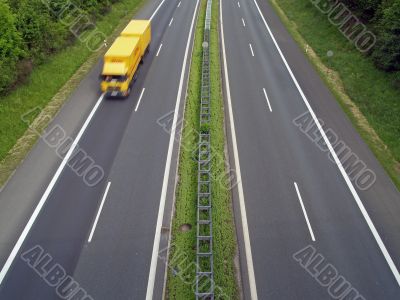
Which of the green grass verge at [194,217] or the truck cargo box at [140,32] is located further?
the truck cargo box at [140,32]

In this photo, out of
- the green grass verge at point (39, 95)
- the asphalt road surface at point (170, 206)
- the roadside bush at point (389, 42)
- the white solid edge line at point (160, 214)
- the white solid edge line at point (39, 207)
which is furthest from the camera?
the roadside bush at point (389, 42)

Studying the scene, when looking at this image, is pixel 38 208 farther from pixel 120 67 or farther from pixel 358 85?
pixel 358 85

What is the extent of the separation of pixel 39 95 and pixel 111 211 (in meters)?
13.7

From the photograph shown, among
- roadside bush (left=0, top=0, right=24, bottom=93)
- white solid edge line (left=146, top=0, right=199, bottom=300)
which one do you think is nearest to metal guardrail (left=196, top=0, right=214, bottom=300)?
white solid edge line (left=146, top=0, right=199, bottom=300)

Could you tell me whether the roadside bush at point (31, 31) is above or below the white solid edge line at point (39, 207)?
above

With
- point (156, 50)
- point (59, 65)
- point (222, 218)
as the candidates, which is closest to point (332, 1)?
point (156, 50)

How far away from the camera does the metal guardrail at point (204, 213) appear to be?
13742 mm

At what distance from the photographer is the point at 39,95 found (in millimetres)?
25188

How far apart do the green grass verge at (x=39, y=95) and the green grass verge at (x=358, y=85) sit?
864 inches

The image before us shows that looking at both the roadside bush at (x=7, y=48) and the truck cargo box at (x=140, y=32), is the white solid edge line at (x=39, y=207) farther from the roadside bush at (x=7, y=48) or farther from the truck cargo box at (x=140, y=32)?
the truck cargo box at (x=140, y=32)

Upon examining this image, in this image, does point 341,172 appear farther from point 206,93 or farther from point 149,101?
point 149,101

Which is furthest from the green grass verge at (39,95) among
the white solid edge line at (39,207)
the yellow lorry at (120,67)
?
the yellow lorry at (120,67)

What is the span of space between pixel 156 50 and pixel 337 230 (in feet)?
84.0

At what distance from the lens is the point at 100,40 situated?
34562mm
